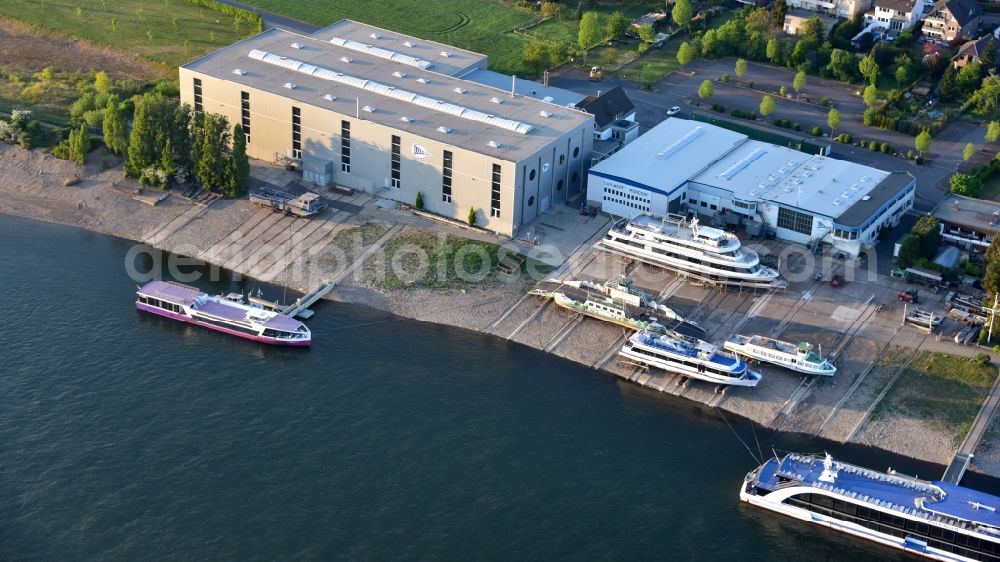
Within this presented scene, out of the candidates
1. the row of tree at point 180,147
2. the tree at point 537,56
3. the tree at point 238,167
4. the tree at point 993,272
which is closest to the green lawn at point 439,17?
the tree at point 537,56

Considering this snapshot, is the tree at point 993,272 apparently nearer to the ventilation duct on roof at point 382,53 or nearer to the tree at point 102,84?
the ventilation duct on roof at point 382,53

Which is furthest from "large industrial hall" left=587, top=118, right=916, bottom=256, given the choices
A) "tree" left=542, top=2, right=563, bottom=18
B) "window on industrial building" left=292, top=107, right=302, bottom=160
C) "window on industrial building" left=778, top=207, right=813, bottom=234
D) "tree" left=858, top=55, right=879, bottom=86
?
"tree" left=542, top=2, right=563, bottom=18

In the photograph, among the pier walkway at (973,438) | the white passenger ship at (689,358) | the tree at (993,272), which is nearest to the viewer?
the pier walkway at (973,438)

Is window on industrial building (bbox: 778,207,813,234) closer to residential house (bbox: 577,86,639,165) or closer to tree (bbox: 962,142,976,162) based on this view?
residential house (bbox: 577,86,639,165)

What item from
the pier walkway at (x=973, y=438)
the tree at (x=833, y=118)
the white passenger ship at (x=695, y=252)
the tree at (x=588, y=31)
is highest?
the tree at (x=588, y=31)

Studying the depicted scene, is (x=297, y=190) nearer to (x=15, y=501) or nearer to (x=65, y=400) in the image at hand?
(x=65, y=400)

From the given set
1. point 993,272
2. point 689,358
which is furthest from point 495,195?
point 993,272

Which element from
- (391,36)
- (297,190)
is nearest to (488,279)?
(297,190)

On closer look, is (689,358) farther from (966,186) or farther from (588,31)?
(588,31)
